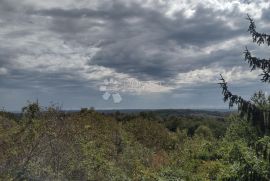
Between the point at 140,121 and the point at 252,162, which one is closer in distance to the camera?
the point at 252,162

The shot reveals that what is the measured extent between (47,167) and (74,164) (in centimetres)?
311

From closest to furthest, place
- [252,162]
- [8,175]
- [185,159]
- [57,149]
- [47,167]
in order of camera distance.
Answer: [252,162], [8,175], [47,167], [57,149], [185,159]

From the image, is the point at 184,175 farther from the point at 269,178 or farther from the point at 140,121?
the point at 140,121

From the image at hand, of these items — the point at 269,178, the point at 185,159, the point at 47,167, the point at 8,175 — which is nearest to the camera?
the point at 269,178

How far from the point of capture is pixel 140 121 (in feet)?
231

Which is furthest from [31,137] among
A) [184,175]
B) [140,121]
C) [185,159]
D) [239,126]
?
[140,121]

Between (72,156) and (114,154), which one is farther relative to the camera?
(114,154)

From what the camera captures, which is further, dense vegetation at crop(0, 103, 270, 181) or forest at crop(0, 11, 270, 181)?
dense vegetation at crop(0, 103, 270, 181)

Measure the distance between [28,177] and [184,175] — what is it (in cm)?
986

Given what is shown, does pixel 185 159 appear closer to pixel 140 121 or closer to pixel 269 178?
pixel 269 178

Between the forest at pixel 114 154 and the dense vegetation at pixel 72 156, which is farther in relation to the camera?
the dense vegetation at pixel 72 156

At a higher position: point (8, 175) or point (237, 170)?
point (237, 170)

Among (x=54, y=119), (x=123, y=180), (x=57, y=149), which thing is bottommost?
(x=123, y=180)

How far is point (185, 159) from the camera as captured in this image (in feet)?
125
